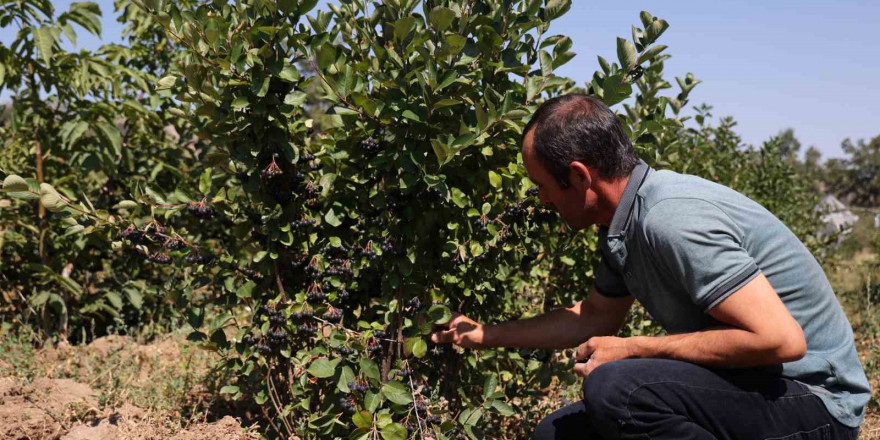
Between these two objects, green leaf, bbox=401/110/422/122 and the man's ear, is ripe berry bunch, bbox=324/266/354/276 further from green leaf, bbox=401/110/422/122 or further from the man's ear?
the man's ear

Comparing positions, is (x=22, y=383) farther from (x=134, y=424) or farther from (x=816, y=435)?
(x=816, y=435)

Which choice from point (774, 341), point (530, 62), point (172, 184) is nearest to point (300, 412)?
point (530, 62)

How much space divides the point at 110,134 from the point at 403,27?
287 centimetres

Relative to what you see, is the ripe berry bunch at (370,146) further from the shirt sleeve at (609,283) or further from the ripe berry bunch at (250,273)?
the shirt sleeve at (609,283)

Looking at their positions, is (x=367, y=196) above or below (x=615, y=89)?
below

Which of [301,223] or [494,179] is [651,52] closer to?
[494,179]

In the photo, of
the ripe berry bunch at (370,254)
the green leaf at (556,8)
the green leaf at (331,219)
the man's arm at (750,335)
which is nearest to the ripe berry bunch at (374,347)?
the ripe berry bunch at (370,254)

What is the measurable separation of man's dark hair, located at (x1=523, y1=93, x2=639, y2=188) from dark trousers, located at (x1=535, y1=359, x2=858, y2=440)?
58 cm

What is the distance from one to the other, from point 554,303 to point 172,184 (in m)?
2.78

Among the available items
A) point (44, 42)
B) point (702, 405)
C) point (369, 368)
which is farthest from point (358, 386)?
point (44, 42)

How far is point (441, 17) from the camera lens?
217 cm

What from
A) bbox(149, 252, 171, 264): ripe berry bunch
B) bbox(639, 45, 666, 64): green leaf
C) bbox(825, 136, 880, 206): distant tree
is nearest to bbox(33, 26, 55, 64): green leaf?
bbox(149, 252, 171, 264): ripe berry bunch

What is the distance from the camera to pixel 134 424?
295 centimetres

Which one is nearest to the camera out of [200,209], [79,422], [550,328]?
[200,209]
